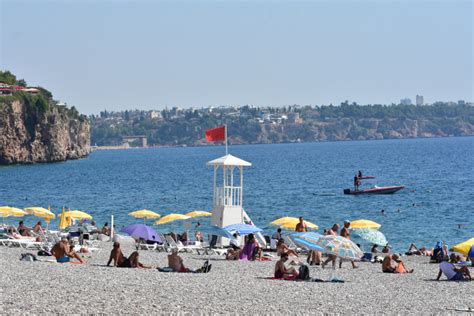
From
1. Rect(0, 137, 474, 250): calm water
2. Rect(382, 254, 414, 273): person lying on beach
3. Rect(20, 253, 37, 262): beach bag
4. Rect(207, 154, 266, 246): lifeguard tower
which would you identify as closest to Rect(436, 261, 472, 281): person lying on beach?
Rect(382, 254, 414, 273): person lying on beach

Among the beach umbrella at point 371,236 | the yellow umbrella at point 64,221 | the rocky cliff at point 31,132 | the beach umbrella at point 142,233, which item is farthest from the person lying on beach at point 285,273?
the rocky cliff at point 31,132

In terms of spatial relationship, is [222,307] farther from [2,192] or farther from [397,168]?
[397,168]

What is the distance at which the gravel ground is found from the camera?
17.6 meters

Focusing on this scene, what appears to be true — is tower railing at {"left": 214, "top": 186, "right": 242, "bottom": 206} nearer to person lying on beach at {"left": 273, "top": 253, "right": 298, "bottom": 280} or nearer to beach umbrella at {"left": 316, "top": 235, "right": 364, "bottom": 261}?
beach umbrella at {"left": 316, "top": 235, "right": 364, "bottom": 261}

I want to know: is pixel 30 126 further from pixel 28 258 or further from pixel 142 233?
pixel 28 258

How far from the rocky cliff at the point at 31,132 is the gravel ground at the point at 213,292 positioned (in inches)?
4602

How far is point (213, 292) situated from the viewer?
64.8 feet

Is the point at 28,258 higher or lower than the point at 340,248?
lower

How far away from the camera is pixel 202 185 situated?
298 ft

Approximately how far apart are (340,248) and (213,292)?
5.05 metres

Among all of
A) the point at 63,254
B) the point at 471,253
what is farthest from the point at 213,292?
the point at 471,253

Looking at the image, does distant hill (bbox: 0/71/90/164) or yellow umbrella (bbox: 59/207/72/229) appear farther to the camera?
distant hill (bbox: 0/71/90/164)

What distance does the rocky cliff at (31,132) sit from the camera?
13900cm

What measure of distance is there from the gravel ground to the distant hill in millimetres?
116863
